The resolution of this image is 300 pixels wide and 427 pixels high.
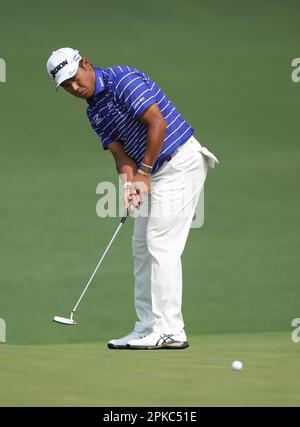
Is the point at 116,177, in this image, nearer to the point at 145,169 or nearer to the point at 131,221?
the point at 131,221

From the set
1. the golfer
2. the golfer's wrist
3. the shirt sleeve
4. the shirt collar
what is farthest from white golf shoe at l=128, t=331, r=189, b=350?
the shirt collar

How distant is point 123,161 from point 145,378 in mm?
1572

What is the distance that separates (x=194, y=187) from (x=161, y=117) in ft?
1.39

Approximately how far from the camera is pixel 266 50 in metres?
12.7

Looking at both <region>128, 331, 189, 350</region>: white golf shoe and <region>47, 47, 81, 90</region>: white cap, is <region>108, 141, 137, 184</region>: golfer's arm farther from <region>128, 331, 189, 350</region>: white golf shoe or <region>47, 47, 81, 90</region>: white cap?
<region>128, 331, 189, 350</region>: white golf shoe

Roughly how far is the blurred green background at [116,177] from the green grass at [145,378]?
6.74 feet

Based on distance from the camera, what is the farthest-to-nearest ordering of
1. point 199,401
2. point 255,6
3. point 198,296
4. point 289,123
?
point 255,6
point 289,123
point 198,296
point 199,401

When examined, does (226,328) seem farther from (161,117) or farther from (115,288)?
(161,117)

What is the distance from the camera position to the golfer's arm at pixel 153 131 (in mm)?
5316

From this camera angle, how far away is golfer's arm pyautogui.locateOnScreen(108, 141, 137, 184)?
5.65 meters

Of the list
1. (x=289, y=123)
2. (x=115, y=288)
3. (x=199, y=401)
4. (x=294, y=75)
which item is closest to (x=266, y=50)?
(x=294, y=75)

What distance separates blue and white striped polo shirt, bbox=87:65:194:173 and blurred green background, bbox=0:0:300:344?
1866 millimetres

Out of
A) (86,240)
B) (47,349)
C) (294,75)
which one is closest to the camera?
(47,349)

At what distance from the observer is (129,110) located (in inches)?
211
